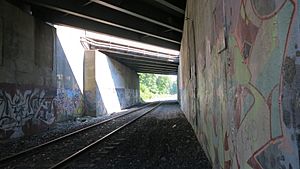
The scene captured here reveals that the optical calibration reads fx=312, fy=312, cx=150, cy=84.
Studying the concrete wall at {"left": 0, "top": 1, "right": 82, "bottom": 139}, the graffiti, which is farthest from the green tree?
the graffiti

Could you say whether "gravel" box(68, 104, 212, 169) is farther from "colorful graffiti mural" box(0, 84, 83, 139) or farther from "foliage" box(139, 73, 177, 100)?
"foliage" box(139, 73, 177, 100)

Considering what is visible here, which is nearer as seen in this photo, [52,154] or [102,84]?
[52,154]

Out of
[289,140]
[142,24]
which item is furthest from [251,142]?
[142,24]

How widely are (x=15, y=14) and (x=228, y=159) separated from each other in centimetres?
1114

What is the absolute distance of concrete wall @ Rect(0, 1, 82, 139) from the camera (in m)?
11.5

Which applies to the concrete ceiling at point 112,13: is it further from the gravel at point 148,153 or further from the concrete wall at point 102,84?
the gravel at point 148,153

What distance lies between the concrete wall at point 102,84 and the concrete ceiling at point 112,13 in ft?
17.5

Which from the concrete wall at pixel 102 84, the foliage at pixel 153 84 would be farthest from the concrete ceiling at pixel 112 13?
the foliage at pixel 153 84

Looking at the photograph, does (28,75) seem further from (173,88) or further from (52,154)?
(173,88)

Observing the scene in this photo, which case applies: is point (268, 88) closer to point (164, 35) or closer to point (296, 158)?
point (296, 158)

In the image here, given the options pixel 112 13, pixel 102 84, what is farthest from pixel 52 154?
pixel 102 84

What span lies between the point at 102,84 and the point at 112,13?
10.8 metres

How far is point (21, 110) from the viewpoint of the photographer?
1248 centimetres

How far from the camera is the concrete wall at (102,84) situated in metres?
22.9
